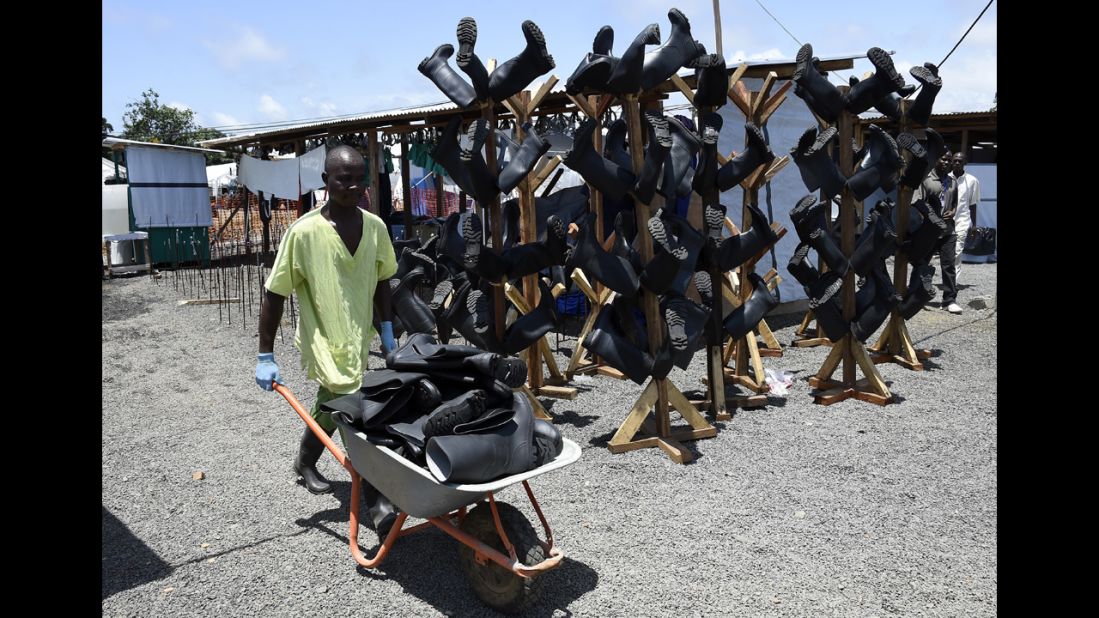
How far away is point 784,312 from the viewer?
9.61 meters

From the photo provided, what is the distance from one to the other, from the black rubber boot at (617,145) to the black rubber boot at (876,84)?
5.89 feet

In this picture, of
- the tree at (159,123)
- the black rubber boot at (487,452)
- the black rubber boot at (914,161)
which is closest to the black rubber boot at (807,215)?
the black rubber boot at (914,161)

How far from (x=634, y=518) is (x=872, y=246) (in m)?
3.14

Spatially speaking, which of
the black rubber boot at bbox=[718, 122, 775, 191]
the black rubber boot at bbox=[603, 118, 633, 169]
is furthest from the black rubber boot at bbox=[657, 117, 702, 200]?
the black rubber boot at bbox=[718, 122, 775, 191]

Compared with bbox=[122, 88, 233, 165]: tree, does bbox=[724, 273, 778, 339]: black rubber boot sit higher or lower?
lower

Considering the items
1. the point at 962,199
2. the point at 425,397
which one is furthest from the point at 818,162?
the point at 962,199

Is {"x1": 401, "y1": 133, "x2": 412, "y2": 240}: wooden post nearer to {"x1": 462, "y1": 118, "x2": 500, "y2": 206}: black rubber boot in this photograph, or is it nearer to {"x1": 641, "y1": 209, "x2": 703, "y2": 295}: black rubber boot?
{"x1": 462, "y1": 118, "x2": 500, "y2": 206}: black rubber boot

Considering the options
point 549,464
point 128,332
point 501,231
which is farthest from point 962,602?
point 128,332

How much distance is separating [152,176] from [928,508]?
1492cm

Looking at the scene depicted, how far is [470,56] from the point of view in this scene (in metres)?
4.75

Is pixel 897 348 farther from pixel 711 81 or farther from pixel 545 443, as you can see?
pixel 545 443

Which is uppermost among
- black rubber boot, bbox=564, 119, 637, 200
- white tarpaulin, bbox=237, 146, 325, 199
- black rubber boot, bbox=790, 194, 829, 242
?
white tarpaulin, bbox=237, 146, 325, 199

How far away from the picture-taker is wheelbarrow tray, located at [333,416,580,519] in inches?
110

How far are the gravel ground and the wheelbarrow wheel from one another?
0.10 meters
